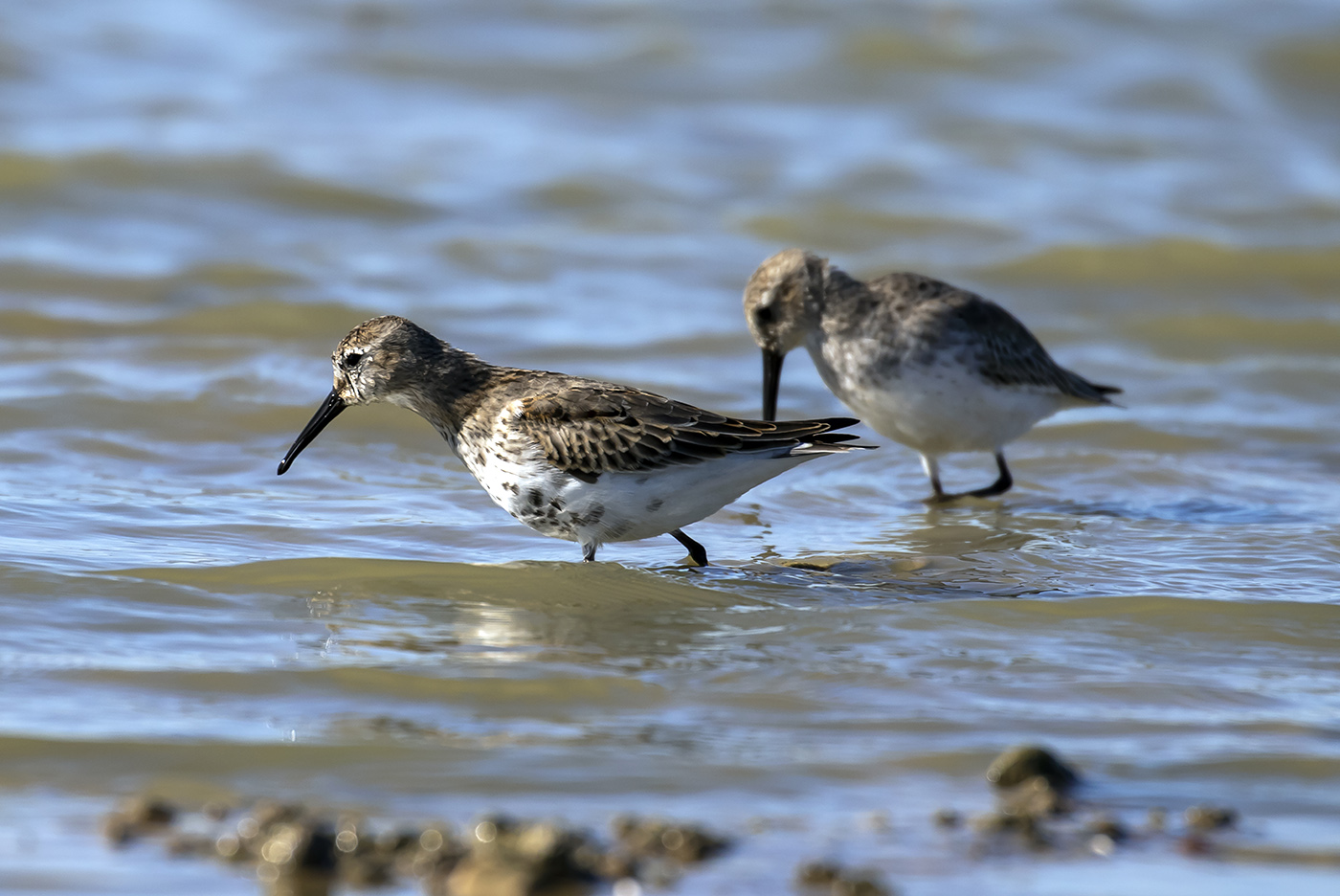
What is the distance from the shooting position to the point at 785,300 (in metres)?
9.22

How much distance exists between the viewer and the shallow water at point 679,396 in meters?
5.05

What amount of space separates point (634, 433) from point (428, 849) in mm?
3028

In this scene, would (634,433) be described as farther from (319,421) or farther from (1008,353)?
(1008,353)

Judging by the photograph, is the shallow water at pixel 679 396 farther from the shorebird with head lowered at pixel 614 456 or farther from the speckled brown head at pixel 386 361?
the speckled brown head at pixel 386 361

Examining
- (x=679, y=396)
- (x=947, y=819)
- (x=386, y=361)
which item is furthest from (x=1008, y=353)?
(x=947, y=819)

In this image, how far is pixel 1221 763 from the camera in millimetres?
5090

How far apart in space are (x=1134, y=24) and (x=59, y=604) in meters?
16.8

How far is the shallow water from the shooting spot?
5055 mm

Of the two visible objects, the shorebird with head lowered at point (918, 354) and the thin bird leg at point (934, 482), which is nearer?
the shorebird with head lowered at point (918, 354)

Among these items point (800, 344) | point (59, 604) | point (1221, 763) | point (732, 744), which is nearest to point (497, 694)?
point (732, 744)

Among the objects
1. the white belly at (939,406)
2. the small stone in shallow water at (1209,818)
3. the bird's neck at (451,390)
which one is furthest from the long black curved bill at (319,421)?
the small stone in shallow water at (1209,818)

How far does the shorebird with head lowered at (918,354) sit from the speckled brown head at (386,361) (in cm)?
229

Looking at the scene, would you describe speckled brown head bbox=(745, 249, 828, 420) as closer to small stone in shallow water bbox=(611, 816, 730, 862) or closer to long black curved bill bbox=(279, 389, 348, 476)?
long black curved bill bbox=(279, 389, 348, 476)

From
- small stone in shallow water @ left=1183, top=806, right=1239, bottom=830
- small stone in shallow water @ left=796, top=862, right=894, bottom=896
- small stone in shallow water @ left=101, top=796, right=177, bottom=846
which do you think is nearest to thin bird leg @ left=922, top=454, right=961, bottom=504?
small stone in shallow water @ left=1183, top=806, right=1239, bottom=830
